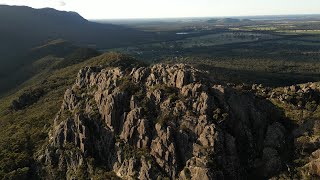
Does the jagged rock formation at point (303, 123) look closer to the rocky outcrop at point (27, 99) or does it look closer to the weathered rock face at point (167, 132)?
the weathered rock face at point (167, 132)

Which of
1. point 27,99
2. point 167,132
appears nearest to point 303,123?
point 167,132

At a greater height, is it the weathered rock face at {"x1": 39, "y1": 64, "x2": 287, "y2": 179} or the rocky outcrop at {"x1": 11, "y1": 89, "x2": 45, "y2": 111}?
the weathered rock face at {"x1": 39, "y1": 64, "x2": 287, "y2": 179}

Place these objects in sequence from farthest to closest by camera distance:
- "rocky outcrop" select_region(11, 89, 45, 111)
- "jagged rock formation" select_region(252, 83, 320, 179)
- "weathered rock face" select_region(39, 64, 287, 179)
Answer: "rocky outcrop" select_region(11, 89, 45, 111) < "weathered rock face" select_region(39, 64, 287, 179) < "jagged rock formation" select_region(252, 83, 320, 179)

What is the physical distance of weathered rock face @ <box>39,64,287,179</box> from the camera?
66.0 m

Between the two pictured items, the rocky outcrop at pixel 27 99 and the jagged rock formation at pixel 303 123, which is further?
the rocky outcrop at pixel 27 99

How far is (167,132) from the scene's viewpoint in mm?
70750

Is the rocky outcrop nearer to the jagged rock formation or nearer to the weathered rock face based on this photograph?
the weathered rock face

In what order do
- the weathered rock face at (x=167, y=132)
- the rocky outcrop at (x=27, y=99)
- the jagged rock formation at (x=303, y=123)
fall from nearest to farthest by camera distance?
1. the jagged rock formation at (x=303, y=123)
2. the weathered rock face at (x=167, y=132)
3. the rocky outcrop at (x=27, y=99)

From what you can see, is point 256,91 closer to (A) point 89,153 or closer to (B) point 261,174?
(B) point 261,174

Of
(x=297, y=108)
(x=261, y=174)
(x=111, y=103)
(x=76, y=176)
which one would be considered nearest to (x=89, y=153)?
(x=76, y=176)

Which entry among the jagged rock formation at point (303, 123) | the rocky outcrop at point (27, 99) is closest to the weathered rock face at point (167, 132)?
the jagged rock formation at point (303, 123)

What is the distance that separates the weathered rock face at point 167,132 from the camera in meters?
66.0

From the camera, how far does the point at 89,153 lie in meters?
81.4

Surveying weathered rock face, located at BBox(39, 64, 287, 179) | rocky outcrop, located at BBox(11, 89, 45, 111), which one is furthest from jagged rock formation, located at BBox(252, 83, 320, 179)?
rocky outcrop, located at BBox(11, 89, 45, 111)
